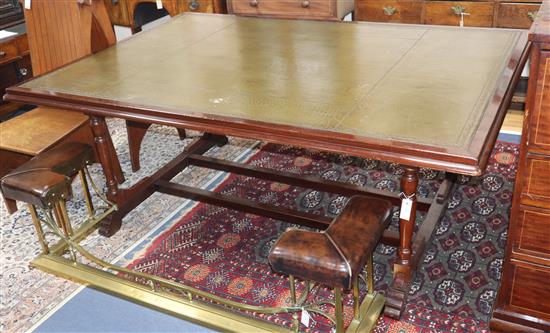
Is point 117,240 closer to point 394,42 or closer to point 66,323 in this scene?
point 66,323

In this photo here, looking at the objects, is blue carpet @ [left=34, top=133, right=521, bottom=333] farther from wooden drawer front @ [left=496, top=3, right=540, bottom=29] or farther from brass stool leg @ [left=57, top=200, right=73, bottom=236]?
wooden drawer front @ [left=496, top=3, right=540, bottom=29]

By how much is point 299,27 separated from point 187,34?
663mm

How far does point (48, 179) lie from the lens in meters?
2.71

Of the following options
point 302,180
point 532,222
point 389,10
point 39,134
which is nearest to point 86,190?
point 39,134

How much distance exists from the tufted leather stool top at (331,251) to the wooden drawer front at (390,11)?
94.6 inches

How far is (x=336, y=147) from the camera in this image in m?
2.19

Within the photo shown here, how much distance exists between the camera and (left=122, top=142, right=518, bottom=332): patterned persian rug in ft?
8.76

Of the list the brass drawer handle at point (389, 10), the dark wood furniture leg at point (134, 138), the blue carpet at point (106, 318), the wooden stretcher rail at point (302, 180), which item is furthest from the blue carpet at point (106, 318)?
the brass drawer handle at point (389, 10)

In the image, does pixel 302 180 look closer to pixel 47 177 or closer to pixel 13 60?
pixel 47 177

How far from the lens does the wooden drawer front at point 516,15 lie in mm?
3842

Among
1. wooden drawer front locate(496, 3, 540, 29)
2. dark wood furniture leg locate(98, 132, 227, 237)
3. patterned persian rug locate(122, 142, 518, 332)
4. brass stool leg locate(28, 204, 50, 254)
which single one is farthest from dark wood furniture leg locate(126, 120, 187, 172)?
wooden drawer front locate(496, 3, 540, 29)

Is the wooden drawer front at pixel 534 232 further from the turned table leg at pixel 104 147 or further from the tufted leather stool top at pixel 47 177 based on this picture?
the turned table leg at pixel 104 147

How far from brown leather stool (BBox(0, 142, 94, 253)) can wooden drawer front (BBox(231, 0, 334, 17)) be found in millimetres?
1838

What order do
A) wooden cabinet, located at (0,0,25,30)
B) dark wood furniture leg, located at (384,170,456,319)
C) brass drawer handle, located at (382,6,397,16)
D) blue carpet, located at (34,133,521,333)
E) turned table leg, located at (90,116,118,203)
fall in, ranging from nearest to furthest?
dark wood furniture leg, located at (384,170,456,319) < blue carpet, located at (34,133,521,333) < turned table leg, located at (90,116,118,203) < brass drawer handle, located at (382,6,397,16) < wooden cabinet, located at (0,0,25,30)
